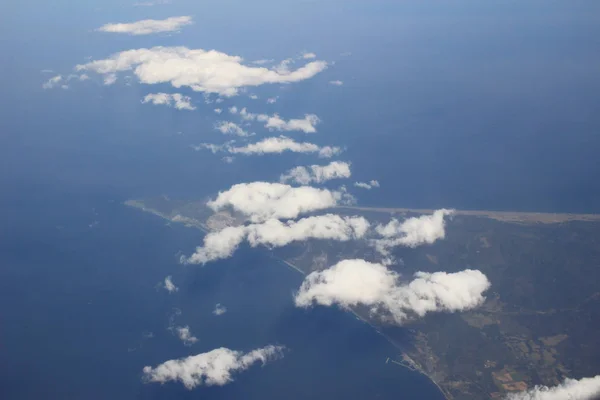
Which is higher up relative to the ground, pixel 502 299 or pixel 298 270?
pixel 502 299

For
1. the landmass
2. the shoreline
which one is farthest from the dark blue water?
the landmass

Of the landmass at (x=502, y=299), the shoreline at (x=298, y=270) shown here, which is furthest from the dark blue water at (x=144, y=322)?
the landmass at (x=502, y=299)

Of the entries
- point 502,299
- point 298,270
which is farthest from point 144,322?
point 502,299

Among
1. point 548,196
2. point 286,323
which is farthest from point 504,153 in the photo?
point 286,323

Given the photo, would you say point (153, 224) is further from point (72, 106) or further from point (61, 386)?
point (72, 106)

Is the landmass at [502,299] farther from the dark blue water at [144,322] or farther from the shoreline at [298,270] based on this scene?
the dark blue water at [144,322]

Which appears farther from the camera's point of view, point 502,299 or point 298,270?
point 298,270

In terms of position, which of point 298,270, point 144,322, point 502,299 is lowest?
point 144,322

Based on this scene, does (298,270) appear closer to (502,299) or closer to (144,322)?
(144,322)
